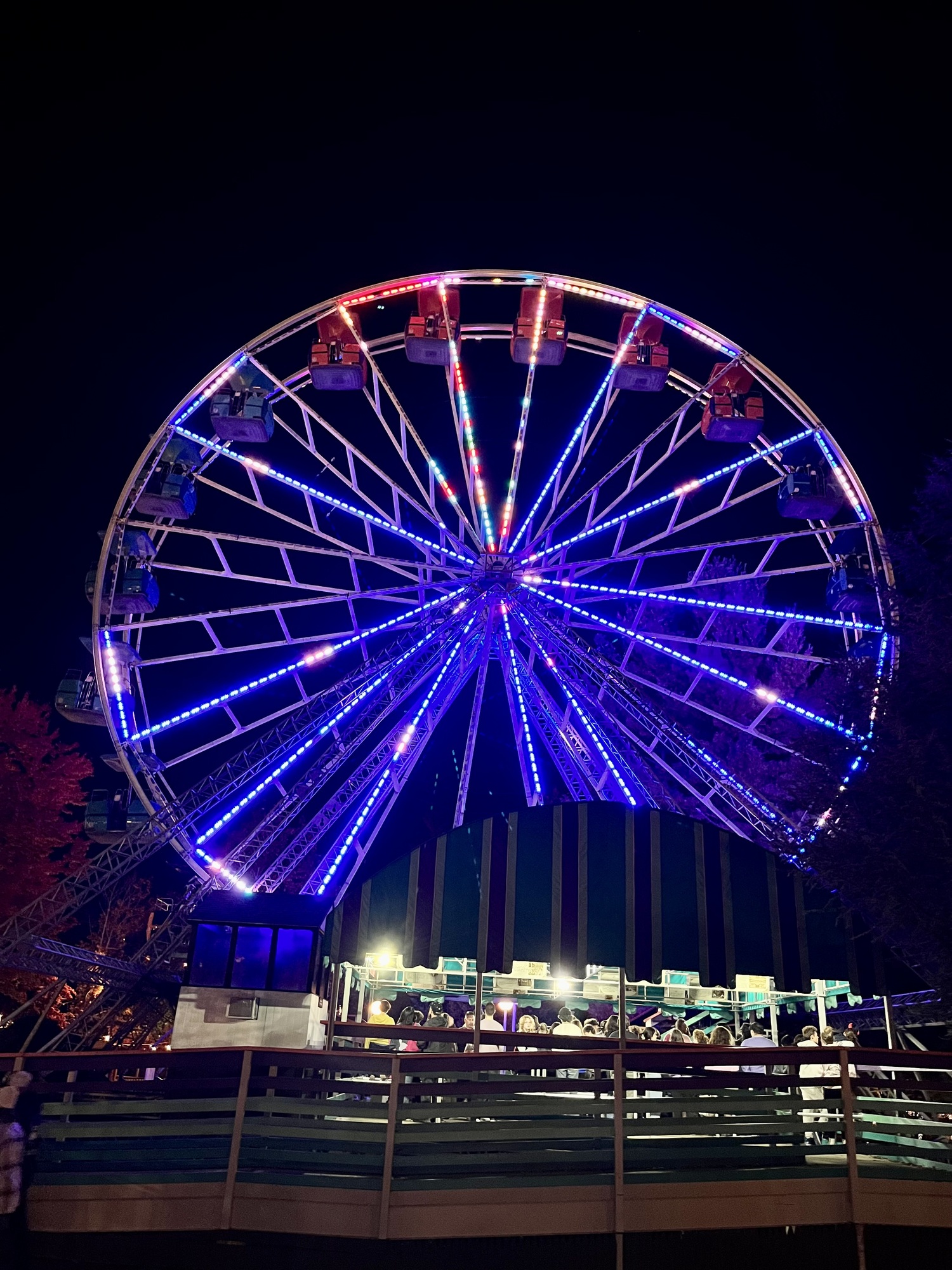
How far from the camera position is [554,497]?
55.3ft

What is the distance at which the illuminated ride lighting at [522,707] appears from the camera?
17422mm

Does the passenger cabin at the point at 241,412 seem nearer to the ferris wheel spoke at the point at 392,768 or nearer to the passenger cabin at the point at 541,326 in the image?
the passenger cabin at the point at 541,326

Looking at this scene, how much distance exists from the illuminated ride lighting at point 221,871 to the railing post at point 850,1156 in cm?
1213

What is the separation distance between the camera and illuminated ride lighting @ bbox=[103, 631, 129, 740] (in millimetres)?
16156

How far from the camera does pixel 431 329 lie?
1678 cm

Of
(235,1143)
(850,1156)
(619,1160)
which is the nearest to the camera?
(235,1143)

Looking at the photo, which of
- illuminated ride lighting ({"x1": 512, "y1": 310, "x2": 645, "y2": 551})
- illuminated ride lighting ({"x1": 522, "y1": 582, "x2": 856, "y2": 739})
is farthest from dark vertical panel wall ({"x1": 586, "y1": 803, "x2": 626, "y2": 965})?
illuminated ride lighting ({"x1": 512, "y1": 310, "x2": 645, "y2": 551})

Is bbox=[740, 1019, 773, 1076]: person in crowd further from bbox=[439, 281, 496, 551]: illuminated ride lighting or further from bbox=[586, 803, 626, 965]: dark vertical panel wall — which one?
bbox=[439, 281, 496, 551]: illuminated ride lighting

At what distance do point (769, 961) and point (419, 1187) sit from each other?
5.68m

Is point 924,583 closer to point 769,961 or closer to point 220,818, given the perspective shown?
point 769,961

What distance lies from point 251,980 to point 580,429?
10320mm

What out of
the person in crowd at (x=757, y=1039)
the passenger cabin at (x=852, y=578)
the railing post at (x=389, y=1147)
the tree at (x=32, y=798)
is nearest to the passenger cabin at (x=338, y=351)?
the passenger cabin at (x=852, y=578)

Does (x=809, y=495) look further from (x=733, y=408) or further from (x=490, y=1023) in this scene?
(x=490, y=1023)

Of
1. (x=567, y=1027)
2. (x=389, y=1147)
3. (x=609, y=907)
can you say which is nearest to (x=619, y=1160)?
(x=389, y=1147)
